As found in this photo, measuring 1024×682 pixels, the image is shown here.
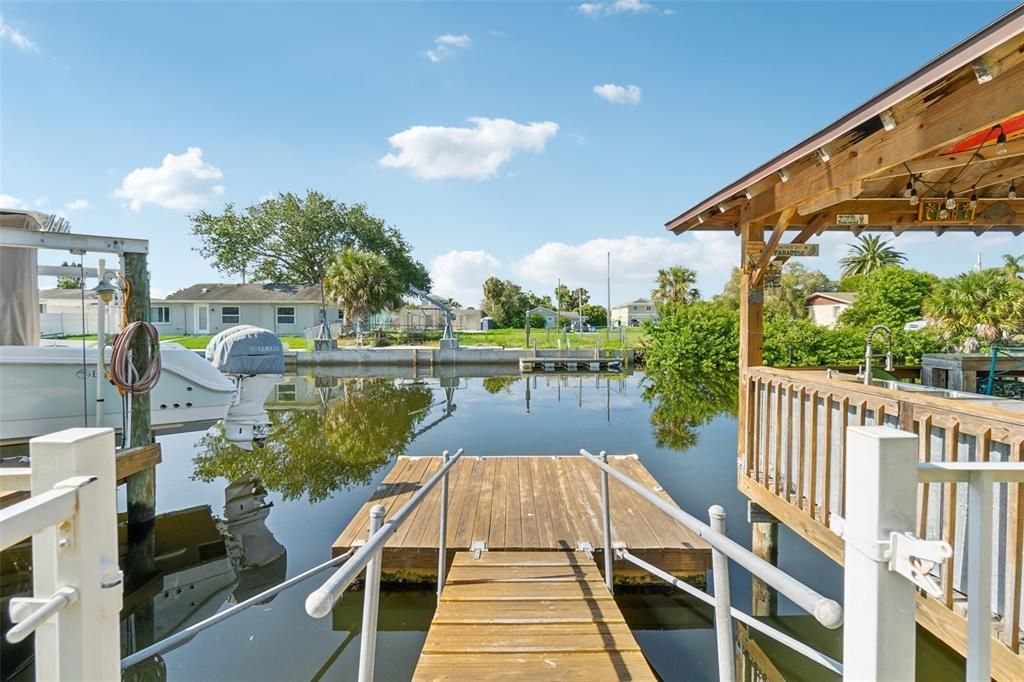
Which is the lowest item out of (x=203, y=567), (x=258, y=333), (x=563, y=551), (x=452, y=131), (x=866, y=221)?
(x=203, y=567)

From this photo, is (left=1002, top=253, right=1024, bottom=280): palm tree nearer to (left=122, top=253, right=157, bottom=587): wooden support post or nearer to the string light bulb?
the string light bulb

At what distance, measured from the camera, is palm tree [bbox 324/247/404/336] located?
25.6 meters

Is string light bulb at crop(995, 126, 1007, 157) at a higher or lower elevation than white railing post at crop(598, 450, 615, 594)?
higher

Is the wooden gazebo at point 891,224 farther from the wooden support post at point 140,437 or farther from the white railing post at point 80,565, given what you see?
the wooden support post at point 140,437

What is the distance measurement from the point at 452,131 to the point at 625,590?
930 inches

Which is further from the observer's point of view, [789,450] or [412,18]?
[412,18]

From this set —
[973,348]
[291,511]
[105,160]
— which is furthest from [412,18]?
[973,348]

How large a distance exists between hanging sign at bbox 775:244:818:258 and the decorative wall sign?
0.86 m

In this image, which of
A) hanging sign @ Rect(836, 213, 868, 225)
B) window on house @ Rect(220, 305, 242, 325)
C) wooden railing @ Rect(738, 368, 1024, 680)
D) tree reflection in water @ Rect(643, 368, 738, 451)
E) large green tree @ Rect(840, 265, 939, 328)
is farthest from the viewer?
large green tree @ Rect(840, 265, 939, 328)

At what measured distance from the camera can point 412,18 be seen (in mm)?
9469

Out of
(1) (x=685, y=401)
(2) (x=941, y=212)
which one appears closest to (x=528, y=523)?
(2) (x=941, y=212)

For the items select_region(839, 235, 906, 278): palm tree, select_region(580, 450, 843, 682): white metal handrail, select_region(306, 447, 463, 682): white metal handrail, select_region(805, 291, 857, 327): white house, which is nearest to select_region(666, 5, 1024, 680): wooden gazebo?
select_region(580, 450, 843, 682): white metal handrail

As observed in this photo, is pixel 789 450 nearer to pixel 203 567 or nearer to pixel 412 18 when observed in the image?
pixel 203 567

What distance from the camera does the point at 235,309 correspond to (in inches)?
1190
